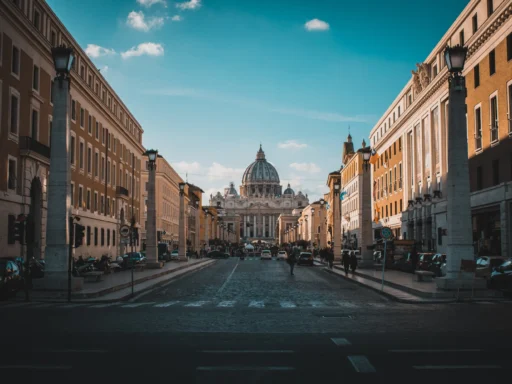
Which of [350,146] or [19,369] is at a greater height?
[350,146]

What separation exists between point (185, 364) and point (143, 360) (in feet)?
2.29

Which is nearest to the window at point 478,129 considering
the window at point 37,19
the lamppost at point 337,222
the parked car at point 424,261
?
the parked car at point 424,261

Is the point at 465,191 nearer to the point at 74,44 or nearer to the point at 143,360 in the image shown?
the point at 143,360

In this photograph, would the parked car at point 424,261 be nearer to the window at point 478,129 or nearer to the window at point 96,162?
the window at point 478,129

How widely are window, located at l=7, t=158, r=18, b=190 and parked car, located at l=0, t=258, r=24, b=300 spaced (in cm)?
1248

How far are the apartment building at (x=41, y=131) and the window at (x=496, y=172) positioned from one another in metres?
22.9

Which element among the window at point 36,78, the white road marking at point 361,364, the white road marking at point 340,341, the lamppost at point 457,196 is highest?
the window at point 36,78

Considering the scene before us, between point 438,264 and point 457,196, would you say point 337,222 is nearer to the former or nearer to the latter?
point 438,264

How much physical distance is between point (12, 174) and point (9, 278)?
48.1 ft

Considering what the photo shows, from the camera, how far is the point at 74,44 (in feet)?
152

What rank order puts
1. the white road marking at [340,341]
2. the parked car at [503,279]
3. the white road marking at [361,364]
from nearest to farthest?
the white road marking at [361,364] < the white road marking at [340,341] < the parked car at [503,279]

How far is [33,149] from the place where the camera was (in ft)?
119

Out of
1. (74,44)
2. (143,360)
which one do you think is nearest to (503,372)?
(143,360)

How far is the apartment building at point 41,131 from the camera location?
109 feet
